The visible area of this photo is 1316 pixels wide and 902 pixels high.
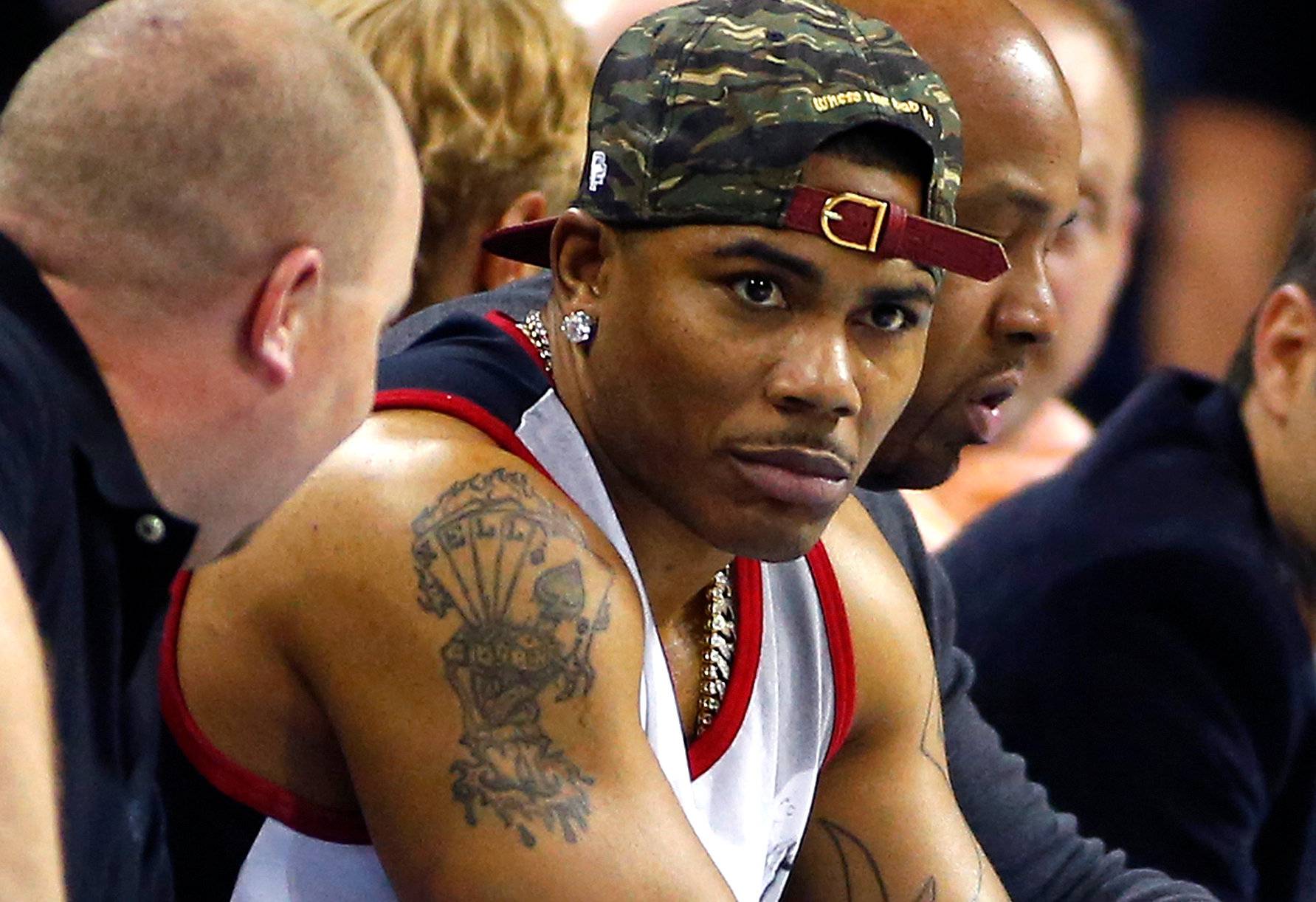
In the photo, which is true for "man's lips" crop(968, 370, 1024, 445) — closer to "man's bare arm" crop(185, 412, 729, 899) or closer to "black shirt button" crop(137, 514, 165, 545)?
"man's bare arm" crop(185, 412, 729, 899)

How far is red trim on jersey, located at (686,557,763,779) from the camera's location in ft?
6.78

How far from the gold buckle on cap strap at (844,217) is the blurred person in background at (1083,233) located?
2039 mm

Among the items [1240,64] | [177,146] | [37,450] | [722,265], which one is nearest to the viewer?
[37,450]

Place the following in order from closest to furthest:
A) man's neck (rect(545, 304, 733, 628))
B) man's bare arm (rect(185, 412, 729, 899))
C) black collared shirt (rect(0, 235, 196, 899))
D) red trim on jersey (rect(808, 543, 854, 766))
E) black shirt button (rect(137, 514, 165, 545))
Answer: black collared shirt (rect(0, 235, 196, 899)) → black shirt button (rect(137, 514, 165, 545)) → man's bare arm (rect(185, 412, 729, 899)) → man's neck (rect(545, 304, 733, 628)) → red trim on jersey (rect(808, 543, 854, 766))

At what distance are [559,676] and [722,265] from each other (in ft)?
1.19

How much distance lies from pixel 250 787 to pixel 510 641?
0.92ft

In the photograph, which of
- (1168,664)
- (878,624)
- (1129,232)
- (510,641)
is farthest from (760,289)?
(1129,232)

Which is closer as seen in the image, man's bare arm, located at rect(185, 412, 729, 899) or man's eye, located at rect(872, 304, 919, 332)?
man's bare arm, located at rect(185, 412, 729, 899)

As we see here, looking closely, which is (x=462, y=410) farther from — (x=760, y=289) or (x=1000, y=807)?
(x=1000, y=807)

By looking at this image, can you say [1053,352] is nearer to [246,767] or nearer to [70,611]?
[246,767]

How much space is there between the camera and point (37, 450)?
1547 millimetres

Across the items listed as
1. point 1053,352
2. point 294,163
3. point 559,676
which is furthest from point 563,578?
point 1053,352

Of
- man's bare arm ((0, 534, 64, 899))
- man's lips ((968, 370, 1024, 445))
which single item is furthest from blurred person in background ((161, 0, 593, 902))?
man's bare arm ((0, 534, 64, 899))

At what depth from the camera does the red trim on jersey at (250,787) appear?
6.32 ft
